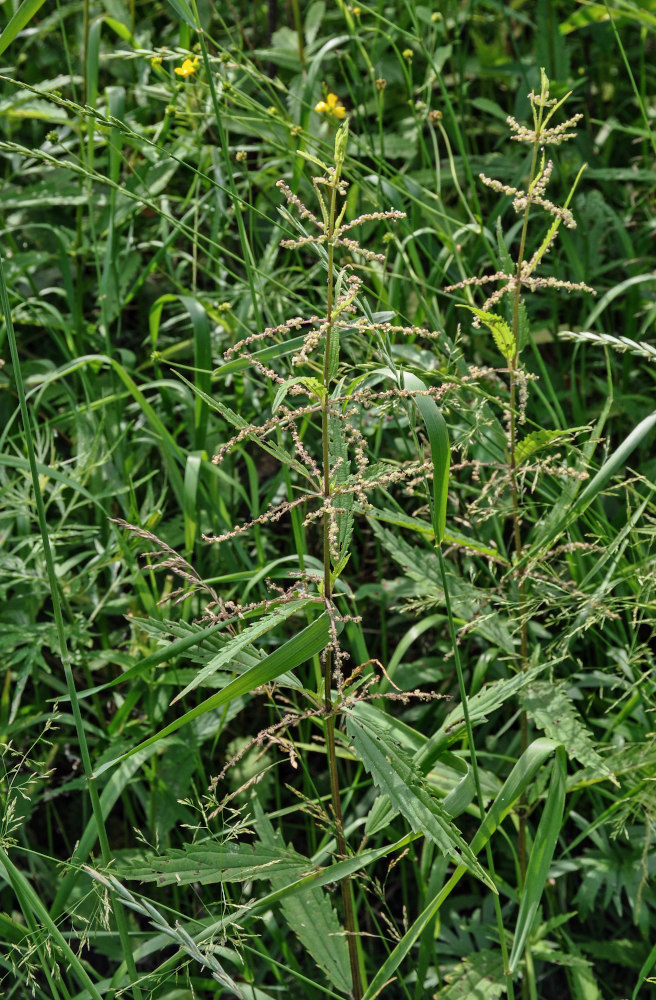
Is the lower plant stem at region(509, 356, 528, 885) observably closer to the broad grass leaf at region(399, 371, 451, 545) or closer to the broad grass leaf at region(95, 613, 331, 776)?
the broad grass leaf at region(399, 371, 451, 545)

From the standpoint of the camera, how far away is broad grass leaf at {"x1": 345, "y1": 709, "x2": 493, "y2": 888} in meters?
1.01

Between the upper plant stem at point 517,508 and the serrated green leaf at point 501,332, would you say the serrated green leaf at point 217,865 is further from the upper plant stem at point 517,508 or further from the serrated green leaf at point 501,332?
the serrated green leaf at point 501,332

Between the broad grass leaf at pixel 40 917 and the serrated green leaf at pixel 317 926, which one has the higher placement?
the broad grass leaf at pixel 40 917

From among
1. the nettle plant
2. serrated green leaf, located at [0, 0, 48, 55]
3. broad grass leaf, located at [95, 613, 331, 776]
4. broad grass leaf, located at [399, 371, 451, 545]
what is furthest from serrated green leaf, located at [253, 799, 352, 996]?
serrated green leaf, located at [0, 0, 48, 55]

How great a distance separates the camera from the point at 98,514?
76.5 inches

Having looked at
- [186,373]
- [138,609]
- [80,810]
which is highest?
[186,373]

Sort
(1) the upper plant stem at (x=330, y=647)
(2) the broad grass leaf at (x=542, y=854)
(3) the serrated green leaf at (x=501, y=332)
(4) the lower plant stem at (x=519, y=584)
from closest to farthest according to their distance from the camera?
(1) the upper plant stem at (x=330, y=647)
(2) the broad grass leaf at (x=542, y=854)
(3) the serrated green leaf at (x=501, y=332)
(4) the lower plant stem at (x=519, y=584)

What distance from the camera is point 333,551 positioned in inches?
44.9

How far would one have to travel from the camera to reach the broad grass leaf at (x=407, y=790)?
3.30 feet

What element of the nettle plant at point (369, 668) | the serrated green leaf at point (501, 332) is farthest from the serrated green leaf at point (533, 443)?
the serrated green leaf at point (501, 332)

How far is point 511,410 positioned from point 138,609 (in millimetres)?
880

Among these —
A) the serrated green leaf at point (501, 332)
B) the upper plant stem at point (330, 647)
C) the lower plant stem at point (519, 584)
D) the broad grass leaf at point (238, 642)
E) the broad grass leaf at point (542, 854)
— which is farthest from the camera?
the lower plant stem at point (519, 584)

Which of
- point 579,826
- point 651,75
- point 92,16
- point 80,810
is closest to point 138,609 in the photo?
point 80,810

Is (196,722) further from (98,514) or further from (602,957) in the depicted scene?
(602,957)
